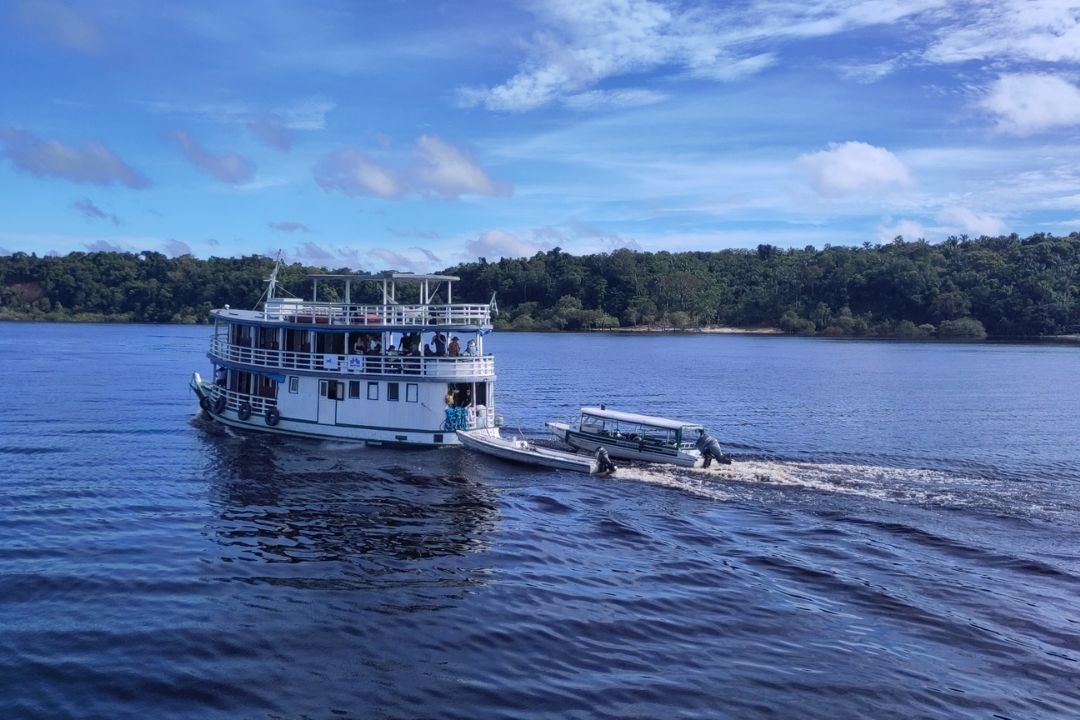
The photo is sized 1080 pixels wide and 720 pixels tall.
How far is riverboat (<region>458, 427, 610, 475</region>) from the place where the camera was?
3947 centimetres

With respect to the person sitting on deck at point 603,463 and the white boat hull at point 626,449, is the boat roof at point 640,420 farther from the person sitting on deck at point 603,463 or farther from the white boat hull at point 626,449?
the person sitting on deck at point 603,463

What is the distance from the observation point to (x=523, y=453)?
131ft

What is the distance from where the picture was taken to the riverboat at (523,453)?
129 ft

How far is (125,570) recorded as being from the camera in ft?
78.4

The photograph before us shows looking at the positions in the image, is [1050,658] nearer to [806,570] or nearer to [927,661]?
[927,661]

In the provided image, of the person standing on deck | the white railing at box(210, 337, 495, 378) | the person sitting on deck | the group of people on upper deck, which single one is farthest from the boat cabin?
the group of people on upper deck

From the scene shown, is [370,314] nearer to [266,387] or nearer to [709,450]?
[266,387]

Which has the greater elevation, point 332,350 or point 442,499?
point 332,350

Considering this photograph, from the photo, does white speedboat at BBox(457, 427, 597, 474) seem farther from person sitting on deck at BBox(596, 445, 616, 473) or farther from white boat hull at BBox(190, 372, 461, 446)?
white boat hull at BBox(190, 372, 461, 446)

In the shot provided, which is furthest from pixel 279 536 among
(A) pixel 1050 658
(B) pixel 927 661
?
(A) pixel 1050 658

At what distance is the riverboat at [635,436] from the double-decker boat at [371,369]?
478 centimetres

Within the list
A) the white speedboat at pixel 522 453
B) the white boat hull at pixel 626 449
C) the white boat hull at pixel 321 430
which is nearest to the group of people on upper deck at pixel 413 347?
the white boat hull at pixel 321 430

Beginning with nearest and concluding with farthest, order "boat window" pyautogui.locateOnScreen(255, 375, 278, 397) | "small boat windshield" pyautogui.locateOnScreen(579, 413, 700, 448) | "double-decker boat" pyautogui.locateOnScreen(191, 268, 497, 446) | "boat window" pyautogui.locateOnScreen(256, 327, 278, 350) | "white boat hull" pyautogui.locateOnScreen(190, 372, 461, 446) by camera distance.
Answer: "small boat windshield" pyautogui.locateOnScreen(579, 413, 700, 448), "double-decker boat" pyautogui.locateOnScreen(191, 268, 497, 446), "white boat hull" pyautogui.locateOnScreen(190, 372, 461, 446), "boat window" pyautogui.locateOnScreen(256, 327, 278, 350), "boat window" pyautogui.locateOnScreen(255, 375, 278, 397)

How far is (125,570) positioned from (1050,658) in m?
24.4
